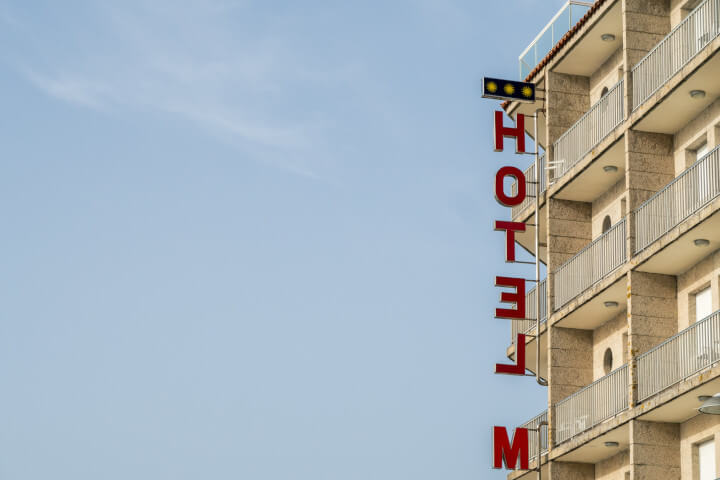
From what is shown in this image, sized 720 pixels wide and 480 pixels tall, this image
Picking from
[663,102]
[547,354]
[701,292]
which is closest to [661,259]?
[701,292]

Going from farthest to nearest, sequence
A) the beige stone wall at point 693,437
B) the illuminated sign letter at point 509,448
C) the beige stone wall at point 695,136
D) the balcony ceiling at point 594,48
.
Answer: the illuminated sign letter at point 509,448, the balcony ceiling at point 594,48, the beige stone wall at point 695,136, the beige stone wall at point 693,437

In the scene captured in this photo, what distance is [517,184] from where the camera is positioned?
52125mm

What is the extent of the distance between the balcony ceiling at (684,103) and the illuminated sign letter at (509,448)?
10.9 metres

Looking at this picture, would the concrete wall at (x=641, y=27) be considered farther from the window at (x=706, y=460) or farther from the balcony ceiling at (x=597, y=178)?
the window at (x=706, y=460)

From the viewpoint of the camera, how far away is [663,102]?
143ft

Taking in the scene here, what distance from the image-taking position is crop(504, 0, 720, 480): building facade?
41906 millimetres

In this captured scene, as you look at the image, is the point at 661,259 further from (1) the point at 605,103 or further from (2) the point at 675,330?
(1) the point at 605,103

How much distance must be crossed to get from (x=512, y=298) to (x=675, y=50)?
10.9 m

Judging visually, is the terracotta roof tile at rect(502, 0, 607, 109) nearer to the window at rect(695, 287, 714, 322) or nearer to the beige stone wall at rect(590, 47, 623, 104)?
the beige stone wall at rect(590, 47, 623, 104)

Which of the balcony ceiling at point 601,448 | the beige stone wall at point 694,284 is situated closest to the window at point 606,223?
the beige stone wall at point 694,284

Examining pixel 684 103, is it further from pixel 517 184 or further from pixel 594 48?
pixel 517 184

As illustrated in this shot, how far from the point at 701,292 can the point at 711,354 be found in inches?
134

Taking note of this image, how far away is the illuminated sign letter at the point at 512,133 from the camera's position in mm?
52406

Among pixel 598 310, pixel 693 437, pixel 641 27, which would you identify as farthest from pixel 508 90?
pixel 693 437
